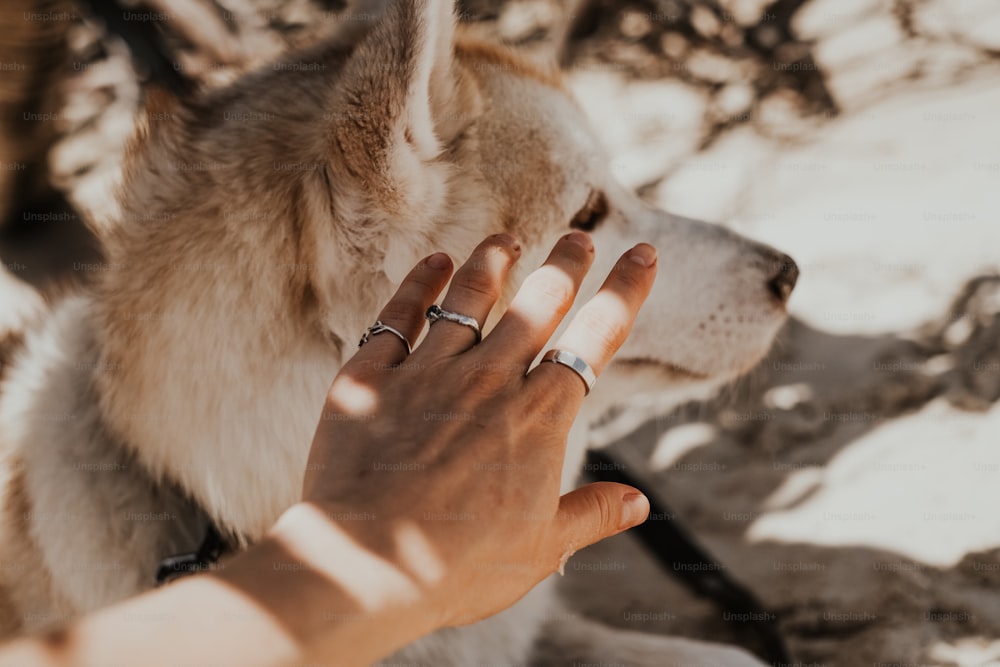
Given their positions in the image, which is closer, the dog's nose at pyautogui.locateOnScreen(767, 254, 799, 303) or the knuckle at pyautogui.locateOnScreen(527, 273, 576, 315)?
the knuckle at pyautogui.locateOnScreen(527, 273, 576, 315)

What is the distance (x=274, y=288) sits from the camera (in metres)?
1.40

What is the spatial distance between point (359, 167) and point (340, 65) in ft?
1.13

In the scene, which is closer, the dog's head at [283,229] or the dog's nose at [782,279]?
the dog's head at [283,229]

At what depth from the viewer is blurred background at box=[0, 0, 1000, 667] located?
231 centimetres

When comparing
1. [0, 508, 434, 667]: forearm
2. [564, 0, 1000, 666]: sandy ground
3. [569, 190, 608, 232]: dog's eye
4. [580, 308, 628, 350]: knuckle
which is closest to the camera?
[0, 508, 434, 667]: forearm

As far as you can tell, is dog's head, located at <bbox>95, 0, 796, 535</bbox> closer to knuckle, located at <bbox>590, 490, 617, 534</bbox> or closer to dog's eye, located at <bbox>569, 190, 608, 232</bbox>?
dog's eye, located at <bbox>569, 190, 608, 232</bbox>

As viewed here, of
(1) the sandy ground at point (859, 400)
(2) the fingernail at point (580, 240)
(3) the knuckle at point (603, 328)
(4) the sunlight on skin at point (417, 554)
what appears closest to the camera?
(4) the sunlight on skin at point (417, 554)

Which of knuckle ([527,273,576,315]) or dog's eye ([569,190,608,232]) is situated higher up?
knuckle ([527,273,576,315])

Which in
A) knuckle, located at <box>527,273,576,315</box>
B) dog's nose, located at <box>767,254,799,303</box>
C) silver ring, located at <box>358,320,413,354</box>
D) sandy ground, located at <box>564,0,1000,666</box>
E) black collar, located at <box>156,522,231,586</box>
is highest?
silver ring, located at <box>358,320,413,354</box>

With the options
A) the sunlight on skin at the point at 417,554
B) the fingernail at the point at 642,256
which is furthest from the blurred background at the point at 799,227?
the sunlight on skin at the point at 417,554

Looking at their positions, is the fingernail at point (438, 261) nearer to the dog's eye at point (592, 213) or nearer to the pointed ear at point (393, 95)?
the pointed ear at point (393, 95)

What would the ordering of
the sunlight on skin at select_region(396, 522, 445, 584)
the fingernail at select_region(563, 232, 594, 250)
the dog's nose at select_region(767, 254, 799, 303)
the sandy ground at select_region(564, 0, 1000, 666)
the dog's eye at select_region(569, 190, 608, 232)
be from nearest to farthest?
the sunlight on skin at select_region(396, 522, 445, 584) < the fingernail at select_region(563, 232, 594, 250) < the dog's eye at select_region(569, 190, 608, 232) < the dog's nose at select_region(767, 254, 799, 303) < the sandy ground at select_region(564, 0, 1000, 666)

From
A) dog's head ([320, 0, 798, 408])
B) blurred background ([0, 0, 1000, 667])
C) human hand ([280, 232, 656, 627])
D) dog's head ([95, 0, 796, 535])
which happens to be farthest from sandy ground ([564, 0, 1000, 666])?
human hand ([280, 232, 656, 627])

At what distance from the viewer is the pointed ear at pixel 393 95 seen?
1280 mm
